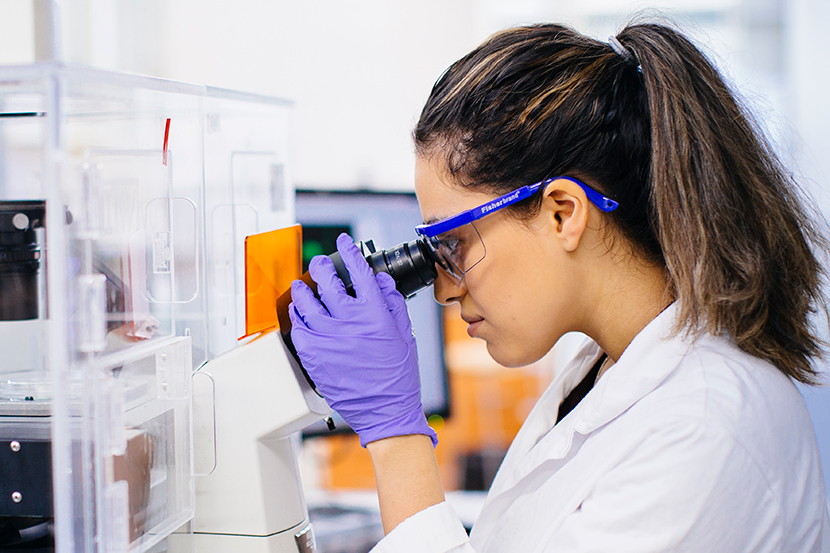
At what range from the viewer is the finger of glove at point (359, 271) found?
2.65ft

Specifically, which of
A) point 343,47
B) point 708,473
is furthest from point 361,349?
point 343,47

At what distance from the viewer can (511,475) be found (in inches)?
34.6

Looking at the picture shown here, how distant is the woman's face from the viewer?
2.52 ft

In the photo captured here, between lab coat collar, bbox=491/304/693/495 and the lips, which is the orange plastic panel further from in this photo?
lab coat collar, bbox=491/304/693/495

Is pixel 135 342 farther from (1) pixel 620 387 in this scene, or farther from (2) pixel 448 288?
(1) pixel 620 387

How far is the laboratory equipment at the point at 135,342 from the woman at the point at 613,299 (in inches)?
4.2

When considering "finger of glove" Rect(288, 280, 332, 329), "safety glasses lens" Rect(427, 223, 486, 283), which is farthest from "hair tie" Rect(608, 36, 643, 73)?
"finger of glove" Rect(288, 280, 332, 329)

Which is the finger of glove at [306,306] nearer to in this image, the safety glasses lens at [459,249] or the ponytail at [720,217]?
the safety glasses lens at [459,249]

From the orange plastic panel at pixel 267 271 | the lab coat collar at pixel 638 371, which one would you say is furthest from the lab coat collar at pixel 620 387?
the orange plastic panel at pixel 267 271

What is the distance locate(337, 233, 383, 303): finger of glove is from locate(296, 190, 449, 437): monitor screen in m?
0.75

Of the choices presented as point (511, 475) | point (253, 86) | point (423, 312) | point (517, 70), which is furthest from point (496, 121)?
point (253, 86)

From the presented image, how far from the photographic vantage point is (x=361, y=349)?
2.61 ft

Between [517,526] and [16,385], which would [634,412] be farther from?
[16,385]

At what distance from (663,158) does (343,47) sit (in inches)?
66.5
